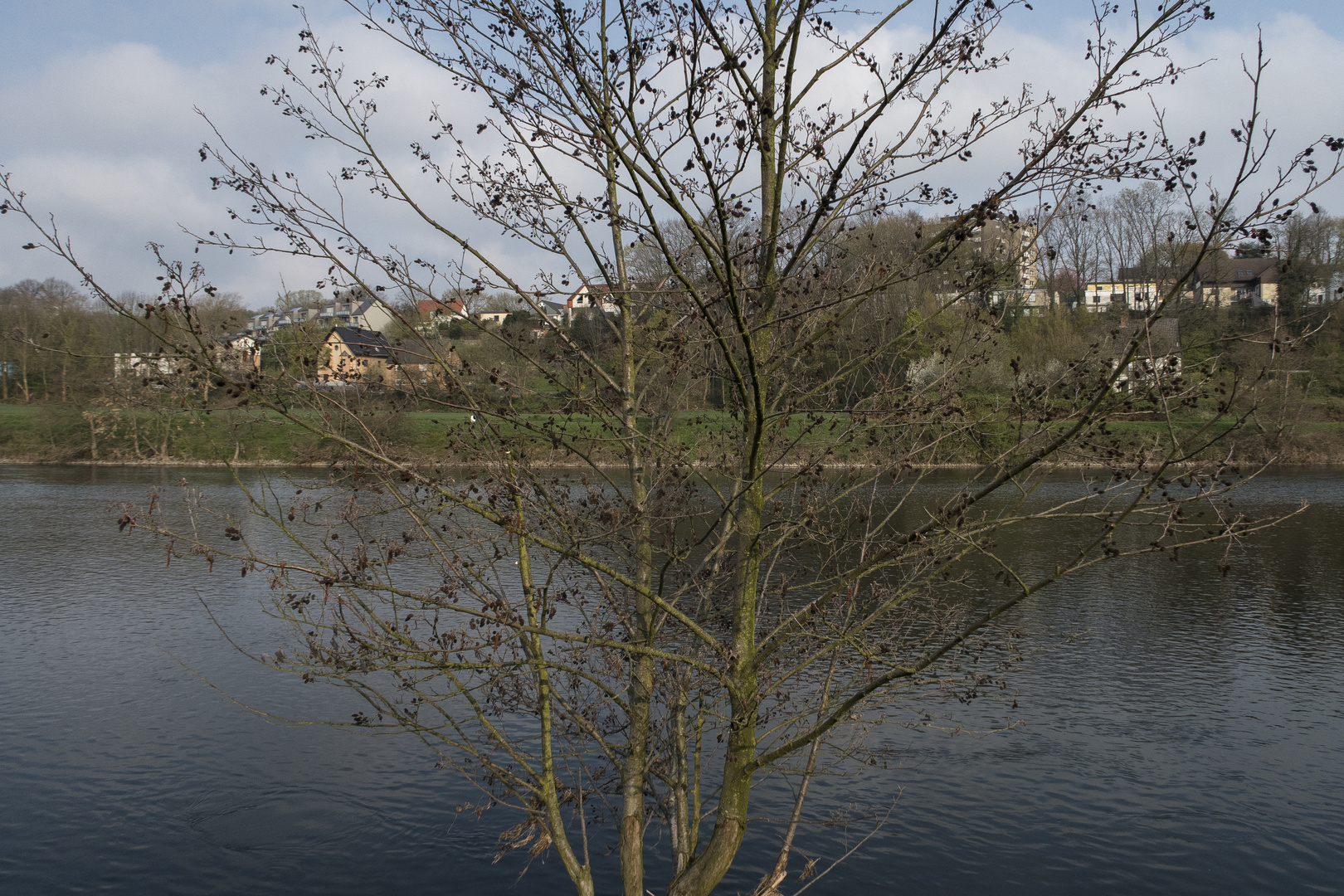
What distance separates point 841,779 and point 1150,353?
957cm

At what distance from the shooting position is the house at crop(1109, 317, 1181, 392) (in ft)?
14.4

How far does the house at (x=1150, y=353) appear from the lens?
4.39 meters

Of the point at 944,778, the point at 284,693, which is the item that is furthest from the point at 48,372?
the point at 944,778

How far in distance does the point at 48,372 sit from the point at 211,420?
45.7 m

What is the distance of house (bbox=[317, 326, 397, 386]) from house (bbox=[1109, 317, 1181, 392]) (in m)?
4.11

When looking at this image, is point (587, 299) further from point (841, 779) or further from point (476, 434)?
point (841, 779)

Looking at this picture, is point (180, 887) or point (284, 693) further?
point (284, 693)

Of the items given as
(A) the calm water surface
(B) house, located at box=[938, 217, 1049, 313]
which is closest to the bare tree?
(B) house, located at box=[938, 217, 1049, 313]

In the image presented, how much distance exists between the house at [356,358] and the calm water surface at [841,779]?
6.76 metres

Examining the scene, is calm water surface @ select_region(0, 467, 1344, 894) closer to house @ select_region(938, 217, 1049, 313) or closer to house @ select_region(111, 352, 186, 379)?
house @ select_region(938, 217, 1049, 313)

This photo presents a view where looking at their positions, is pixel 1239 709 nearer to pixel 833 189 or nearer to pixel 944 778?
pixel 944 778

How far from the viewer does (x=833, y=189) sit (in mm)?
4121

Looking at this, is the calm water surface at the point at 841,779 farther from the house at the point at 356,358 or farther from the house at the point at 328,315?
the house at the point at 328,315

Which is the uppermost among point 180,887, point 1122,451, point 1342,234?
point 1342,234
